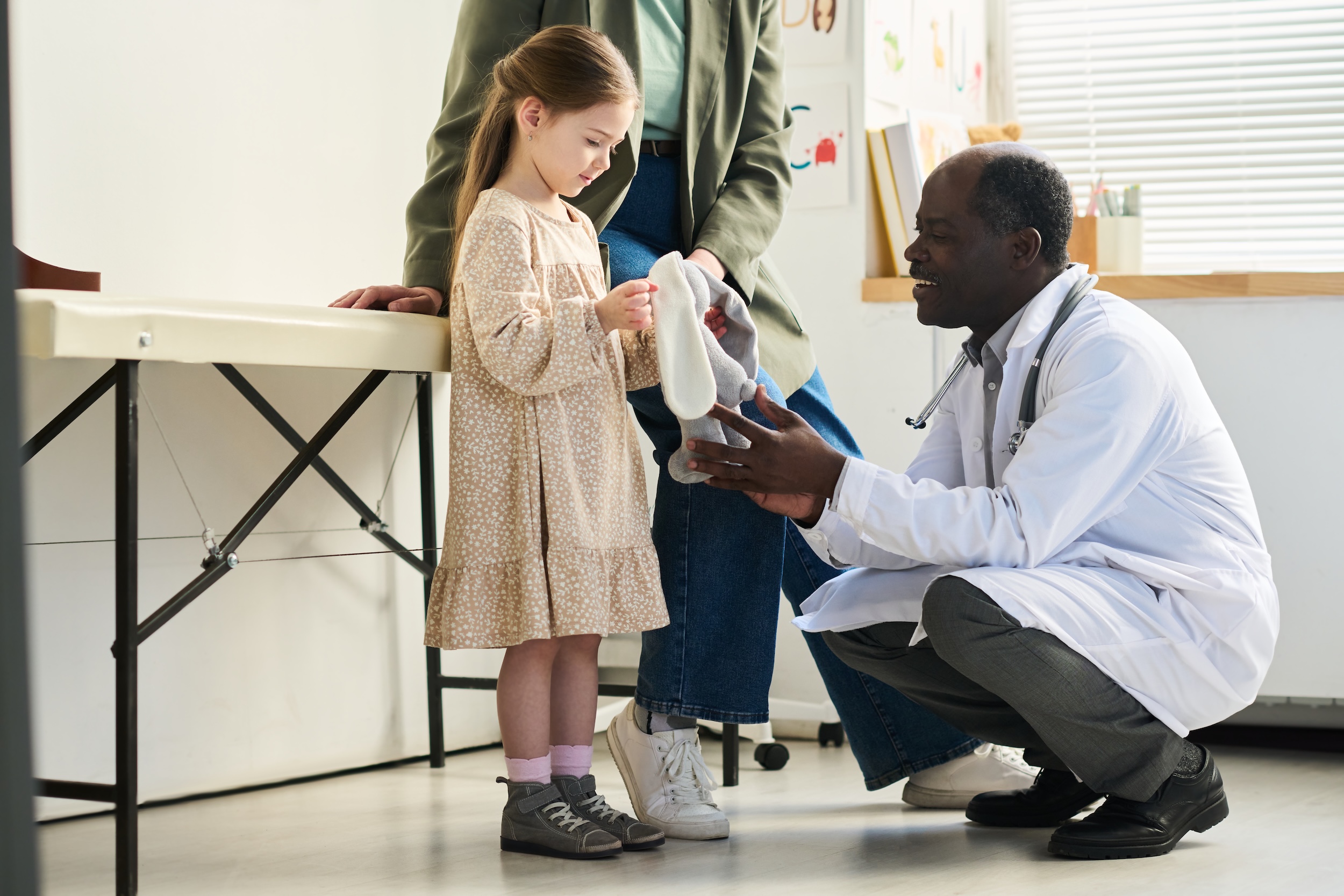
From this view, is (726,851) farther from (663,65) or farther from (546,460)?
(663,65)

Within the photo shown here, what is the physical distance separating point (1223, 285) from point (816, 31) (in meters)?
0.88

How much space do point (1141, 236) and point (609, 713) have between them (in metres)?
1.42

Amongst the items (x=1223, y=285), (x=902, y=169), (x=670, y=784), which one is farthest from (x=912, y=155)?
(x=670, y=784)

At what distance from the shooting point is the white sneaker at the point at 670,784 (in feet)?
5.28

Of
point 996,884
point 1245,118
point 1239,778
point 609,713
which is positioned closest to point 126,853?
point 996,884

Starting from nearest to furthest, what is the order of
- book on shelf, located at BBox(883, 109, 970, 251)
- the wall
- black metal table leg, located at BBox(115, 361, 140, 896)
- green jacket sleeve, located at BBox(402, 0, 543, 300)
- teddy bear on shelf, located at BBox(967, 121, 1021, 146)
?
black metal table leg, located at BBox(115, 361, 140, 896)
green jacket sleeve, located at BBox(402, 0, 543, 300)
the wall
book on shelf, located at BBox(883, 109, 970, 251)
teddy bear on shelf, located at BBox(967, 121, 1021, 146)

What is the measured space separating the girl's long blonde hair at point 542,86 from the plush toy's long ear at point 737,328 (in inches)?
10.0

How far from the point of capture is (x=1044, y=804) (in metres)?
1.64

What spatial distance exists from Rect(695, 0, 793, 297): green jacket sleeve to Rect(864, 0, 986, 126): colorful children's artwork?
0.61 m

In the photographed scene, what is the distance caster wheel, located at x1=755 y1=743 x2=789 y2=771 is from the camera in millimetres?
2154

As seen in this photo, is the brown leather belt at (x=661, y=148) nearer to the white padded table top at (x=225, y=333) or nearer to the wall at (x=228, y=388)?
the white padded table top at (x=225, y=333)

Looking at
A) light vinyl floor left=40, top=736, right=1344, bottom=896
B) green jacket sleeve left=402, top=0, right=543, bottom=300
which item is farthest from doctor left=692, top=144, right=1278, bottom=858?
green jacket sleeve left=402, top=0, right=543, bottom=300

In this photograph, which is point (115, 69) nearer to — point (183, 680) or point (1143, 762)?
point (183, 680)

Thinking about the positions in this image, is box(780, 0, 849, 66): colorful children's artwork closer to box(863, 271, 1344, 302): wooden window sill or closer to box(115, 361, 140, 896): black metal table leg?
box(863, 271, 1344, 302): wooden window sill
